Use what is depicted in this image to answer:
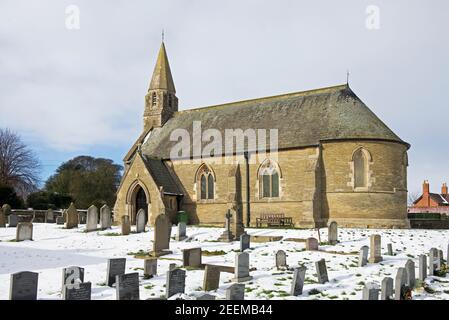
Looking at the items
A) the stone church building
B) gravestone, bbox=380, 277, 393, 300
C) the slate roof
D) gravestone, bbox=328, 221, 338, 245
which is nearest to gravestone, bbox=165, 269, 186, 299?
gravestone, bbox=380, 277, 393, 300

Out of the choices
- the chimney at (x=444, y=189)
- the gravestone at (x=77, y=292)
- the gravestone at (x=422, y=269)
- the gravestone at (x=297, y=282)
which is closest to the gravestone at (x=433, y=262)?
the gravestone at (x=422, y=269)

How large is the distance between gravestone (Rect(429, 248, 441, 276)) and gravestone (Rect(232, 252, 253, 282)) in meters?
6.25

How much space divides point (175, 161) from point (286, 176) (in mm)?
9390

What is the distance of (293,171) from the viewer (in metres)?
28.6

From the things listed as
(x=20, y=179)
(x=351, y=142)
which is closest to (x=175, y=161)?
(x=351, y=142)

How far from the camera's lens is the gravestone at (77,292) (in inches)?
360

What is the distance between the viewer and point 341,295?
10.8 m

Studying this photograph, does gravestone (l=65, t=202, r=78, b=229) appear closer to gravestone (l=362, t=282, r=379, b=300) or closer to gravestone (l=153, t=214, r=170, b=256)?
gravestone (l=153, t=214, r=170, b=256)

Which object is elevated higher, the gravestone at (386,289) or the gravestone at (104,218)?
the gravestone at (104,218)

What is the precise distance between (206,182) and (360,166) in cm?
1124

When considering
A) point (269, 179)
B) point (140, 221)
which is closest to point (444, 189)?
point (269, 179)

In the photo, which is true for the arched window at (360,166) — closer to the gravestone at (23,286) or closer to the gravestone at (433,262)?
the gravestone at (433,262)

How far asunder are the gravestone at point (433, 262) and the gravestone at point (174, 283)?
859 centimetres

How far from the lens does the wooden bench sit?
27.8 metres
